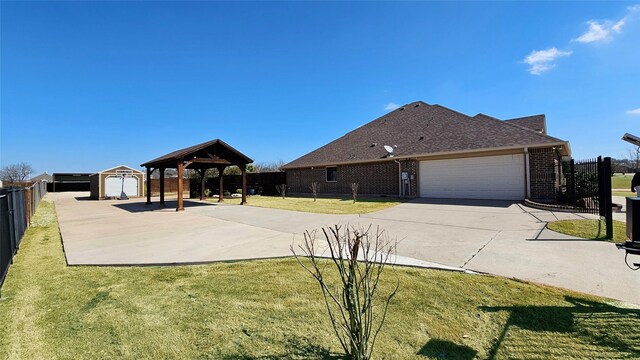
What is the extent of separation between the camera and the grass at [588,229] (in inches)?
259

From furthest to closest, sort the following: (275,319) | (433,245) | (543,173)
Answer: (543,173)
(433,245)
(275,319)

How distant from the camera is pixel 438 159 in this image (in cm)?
1605

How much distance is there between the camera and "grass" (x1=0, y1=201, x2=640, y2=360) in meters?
2.51

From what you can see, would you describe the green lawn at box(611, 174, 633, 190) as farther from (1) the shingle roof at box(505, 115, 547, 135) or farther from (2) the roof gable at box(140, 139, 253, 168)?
(2) the roof gable at box(140, 139, 253, 168)

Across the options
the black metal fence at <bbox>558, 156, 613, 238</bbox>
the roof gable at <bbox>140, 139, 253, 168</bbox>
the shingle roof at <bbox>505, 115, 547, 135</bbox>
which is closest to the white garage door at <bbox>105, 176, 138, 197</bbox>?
the roof gable at <bbox>140, 139, 253, 168</bbox>

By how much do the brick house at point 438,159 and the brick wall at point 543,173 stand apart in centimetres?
3

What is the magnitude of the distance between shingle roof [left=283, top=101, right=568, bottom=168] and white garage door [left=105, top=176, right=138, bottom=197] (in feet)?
54.1

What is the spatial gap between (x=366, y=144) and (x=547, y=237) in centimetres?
Result: 1515

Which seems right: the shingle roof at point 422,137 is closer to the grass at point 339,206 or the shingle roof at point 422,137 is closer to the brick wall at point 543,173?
the brick wall at point 543,173

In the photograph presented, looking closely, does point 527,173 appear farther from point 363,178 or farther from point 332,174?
point 332,174

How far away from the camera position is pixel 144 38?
39.2ft

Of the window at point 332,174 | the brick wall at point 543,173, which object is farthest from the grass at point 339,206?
the brick wall at point 543,173

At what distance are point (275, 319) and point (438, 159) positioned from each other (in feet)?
49.6

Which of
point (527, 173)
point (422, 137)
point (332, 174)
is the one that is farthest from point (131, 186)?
point (527, 173)
